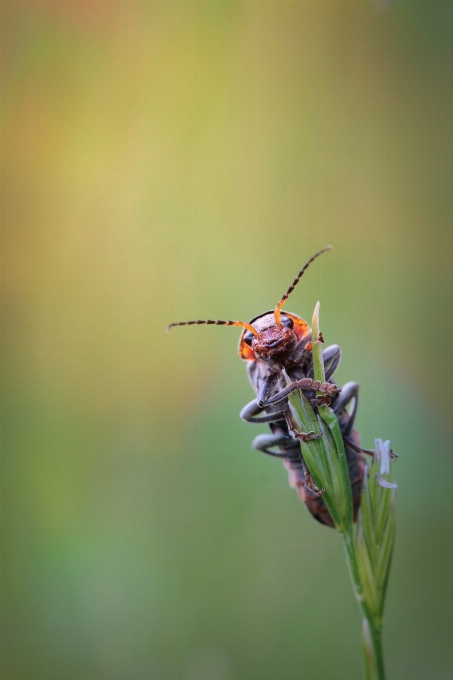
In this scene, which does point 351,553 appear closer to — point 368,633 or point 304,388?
point 368,633

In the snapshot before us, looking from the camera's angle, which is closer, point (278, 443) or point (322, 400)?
point (322, 400)

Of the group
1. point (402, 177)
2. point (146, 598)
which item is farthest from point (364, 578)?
point (402, 177)

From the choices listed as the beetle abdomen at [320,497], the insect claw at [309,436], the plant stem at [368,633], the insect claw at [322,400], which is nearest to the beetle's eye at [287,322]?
the beetle abdomen at [320,497]

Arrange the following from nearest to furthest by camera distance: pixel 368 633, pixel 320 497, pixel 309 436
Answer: pixel 368 633, pixel 309 436, pixel 320 497

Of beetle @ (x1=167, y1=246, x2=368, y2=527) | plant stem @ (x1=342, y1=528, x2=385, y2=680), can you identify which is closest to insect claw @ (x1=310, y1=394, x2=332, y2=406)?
plant stem @ (x1=342, y1=528, x2=385, y2=680)

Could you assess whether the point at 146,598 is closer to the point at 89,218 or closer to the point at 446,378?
the point at 446,378

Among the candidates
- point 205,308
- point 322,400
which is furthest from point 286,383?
point 205,308

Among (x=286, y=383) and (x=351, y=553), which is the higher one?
(x=286, y=383)
